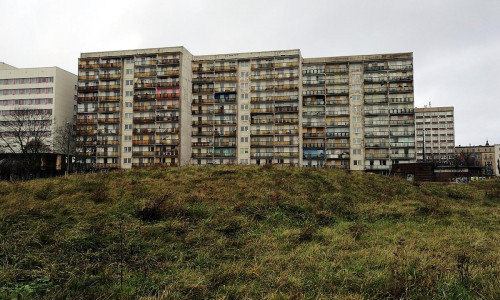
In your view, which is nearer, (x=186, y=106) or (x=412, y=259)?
(x=412, y=259)

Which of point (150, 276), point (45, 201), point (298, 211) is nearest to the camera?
point (150, 276)

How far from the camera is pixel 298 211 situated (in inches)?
491

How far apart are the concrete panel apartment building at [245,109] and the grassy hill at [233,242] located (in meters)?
63.0

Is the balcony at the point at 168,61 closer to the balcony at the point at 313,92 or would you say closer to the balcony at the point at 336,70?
the balcony at the point at 313,92

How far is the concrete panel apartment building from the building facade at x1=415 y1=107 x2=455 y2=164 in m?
103

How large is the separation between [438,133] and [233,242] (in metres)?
187

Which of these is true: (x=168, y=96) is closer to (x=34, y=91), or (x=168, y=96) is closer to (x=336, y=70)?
(x=34, y=91)

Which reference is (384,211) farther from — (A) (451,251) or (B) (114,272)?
(B) (114,272)

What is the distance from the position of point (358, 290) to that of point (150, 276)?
4.04m

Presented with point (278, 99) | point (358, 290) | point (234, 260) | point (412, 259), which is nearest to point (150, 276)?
point (234, 260)

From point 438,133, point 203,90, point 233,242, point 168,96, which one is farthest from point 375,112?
point 438,133

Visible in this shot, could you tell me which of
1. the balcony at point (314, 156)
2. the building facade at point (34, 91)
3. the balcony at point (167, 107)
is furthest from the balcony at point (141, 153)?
the balcony at point (314, 156)

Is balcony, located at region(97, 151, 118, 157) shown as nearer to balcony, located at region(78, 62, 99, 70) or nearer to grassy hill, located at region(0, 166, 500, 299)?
balcony, located at region(78, 62, 99, 70)

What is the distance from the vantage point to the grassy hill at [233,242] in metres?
5.73
